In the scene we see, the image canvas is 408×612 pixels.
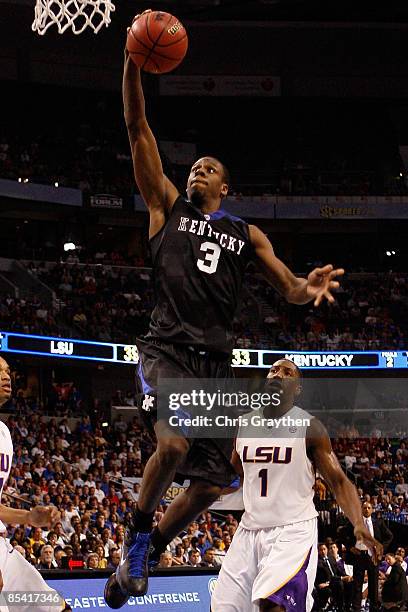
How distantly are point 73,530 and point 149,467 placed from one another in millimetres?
10820

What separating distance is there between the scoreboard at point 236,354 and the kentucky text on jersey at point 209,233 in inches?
728

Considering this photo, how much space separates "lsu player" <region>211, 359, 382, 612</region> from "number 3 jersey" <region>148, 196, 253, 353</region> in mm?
1591

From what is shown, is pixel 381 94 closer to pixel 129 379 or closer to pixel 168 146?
pixel 168 146

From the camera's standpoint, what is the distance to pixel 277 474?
22.3 feet

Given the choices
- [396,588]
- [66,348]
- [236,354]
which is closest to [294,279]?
[396,588]

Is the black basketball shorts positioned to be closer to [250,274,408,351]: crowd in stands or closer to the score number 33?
the score number 33

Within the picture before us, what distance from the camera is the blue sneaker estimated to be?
520 cm

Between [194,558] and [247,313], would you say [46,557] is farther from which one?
[247,313]

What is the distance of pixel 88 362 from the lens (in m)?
26.5

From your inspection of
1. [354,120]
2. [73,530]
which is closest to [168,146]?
[354,120]

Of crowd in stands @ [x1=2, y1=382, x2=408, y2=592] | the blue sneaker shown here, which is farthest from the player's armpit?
crowd in stands @ [x1=2, y1=382, x2=408, y2=592]

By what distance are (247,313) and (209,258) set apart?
2463 centimetres

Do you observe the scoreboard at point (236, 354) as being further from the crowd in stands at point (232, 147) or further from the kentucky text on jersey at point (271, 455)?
→ the kentucky text on jersey at point (271, 455)
